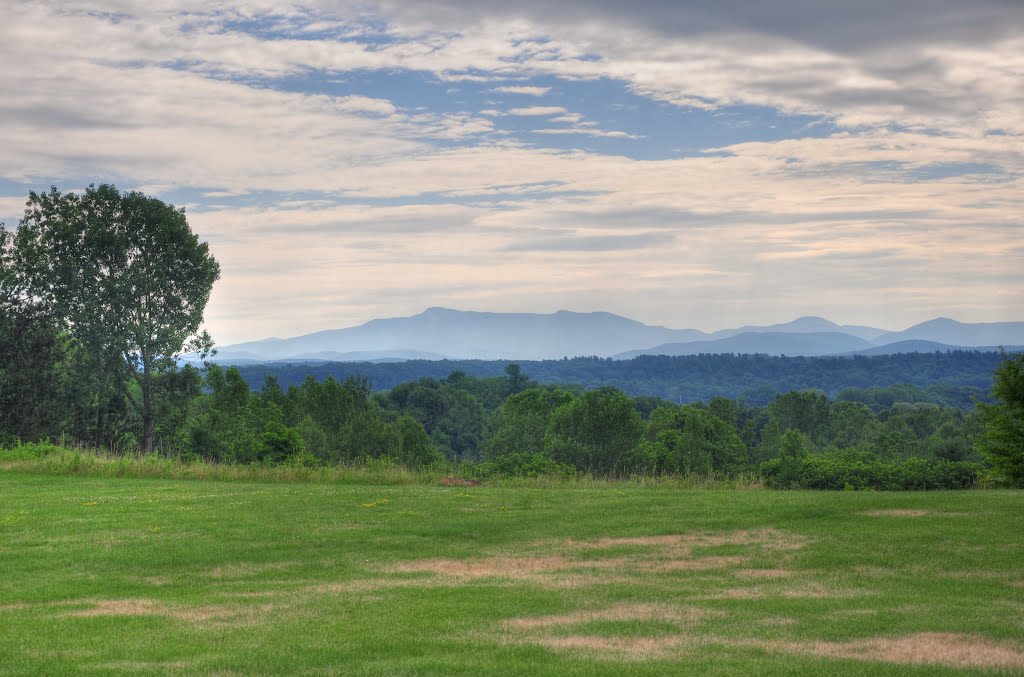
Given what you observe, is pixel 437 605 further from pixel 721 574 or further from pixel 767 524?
pixel 767 524

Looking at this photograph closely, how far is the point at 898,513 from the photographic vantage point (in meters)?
24.2

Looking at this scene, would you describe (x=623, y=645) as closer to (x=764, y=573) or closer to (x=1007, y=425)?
(x=764, y=573)

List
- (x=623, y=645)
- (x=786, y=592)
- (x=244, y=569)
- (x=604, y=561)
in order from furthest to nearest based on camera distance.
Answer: (x=604, y=561), (x=244, y=569), (x=786, y=592), (x=623, y=645)

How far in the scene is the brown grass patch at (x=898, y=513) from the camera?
2377 centimetres

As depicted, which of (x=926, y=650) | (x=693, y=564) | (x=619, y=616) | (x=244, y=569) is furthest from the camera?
(x=693, y=564)

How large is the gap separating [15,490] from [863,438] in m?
117

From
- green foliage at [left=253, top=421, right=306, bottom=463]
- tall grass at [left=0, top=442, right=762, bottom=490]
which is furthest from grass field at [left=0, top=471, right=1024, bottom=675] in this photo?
green foliage at [left=253, top=421, right=306, bottom=463]

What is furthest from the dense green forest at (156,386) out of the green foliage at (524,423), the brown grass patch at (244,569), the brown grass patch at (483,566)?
the brown grass patch at (244,569)

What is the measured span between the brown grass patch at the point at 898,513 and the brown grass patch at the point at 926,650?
12.2 meters

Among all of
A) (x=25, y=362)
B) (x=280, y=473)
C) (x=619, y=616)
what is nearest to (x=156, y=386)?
(x=25, y=362)

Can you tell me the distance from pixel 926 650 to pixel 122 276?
6079cm

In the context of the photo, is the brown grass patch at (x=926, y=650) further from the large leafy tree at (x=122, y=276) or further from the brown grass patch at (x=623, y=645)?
the large leafy tree at (x=122, y=276)

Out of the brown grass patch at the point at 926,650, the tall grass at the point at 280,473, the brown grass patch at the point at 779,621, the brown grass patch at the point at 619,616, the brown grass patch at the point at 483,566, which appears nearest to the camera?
the brown grass patch at the point at 926,650

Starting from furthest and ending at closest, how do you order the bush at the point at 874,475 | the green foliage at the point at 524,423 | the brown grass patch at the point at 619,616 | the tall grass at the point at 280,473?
1. the green foliage at the point at 524,423
2. the tall grass at the point at 280,473
3. the bush at the point at 874,475
4. the brown grass patch at the point at 619,616
